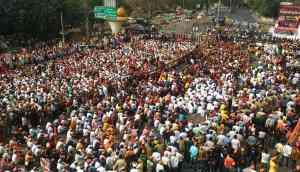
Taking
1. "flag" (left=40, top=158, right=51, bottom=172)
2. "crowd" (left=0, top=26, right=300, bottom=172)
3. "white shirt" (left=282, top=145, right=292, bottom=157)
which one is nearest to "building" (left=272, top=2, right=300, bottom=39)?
"crowd" (left=0, top=26, right=300, bottom=172)

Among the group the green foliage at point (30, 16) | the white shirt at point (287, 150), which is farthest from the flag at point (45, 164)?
the green foliage at point (30, 16)

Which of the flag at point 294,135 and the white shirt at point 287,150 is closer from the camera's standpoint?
the white shirt at point 287,150

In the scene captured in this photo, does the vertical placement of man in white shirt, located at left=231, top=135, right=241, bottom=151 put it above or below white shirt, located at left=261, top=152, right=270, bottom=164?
above

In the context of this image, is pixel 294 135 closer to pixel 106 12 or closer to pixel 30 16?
pixel 106 12

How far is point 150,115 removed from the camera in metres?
22.3

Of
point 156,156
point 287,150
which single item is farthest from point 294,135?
point 156,156

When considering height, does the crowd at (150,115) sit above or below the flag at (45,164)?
above

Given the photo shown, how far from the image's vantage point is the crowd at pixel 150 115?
17.7 m

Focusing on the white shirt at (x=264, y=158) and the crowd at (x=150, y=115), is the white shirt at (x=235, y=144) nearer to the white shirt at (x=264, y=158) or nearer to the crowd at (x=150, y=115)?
the crowd at (x=150, y=115)

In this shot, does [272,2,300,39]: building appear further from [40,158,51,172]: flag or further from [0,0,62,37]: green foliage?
[40,158,51,172]: flag

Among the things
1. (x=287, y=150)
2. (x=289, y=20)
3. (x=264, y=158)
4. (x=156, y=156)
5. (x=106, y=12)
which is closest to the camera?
(x=156, y=156)

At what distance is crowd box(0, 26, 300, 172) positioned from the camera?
17.7m

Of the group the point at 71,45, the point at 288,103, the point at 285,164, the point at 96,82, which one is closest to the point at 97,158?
the point at 285,164

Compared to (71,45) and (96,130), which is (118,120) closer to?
(96,130)
